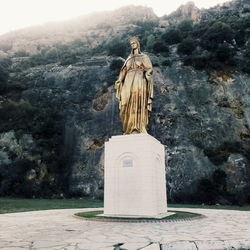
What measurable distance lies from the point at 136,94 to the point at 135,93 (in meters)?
0.05

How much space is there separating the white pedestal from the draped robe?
667 millimetres

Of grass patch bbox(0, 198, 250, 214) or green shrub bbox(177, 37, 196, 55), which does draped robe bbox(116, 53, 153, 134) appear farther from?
green shrub bbox(177, 37, 196, 55)

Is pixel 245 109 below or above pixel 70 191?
above

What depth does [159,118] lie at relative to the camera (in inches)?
1040

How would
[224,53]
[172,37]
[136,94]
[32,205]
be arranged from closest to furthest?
[136,94] → [32,205] → [224,53] → [172,37]

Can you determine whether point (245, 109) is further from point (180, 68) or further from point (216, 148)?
point (180, 68)

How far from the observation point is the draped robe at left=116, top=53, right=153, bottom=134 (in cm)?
935

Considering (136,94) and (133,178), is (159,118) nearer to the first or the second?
(136,94)

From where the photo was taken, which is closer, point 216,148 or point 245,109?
point 216,148

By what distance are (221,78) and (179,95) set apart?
4.79m

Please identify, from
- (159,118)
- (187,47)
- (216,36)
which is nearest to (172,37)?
(187,47)

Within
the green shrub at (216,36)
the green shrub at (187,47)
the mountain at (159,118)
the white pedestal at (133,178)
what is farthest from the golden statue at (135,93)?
the green shrub at (216,36)

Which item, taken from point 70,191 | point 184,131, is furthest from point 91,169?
point 184,131

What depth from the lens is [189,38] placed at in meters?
34.5
